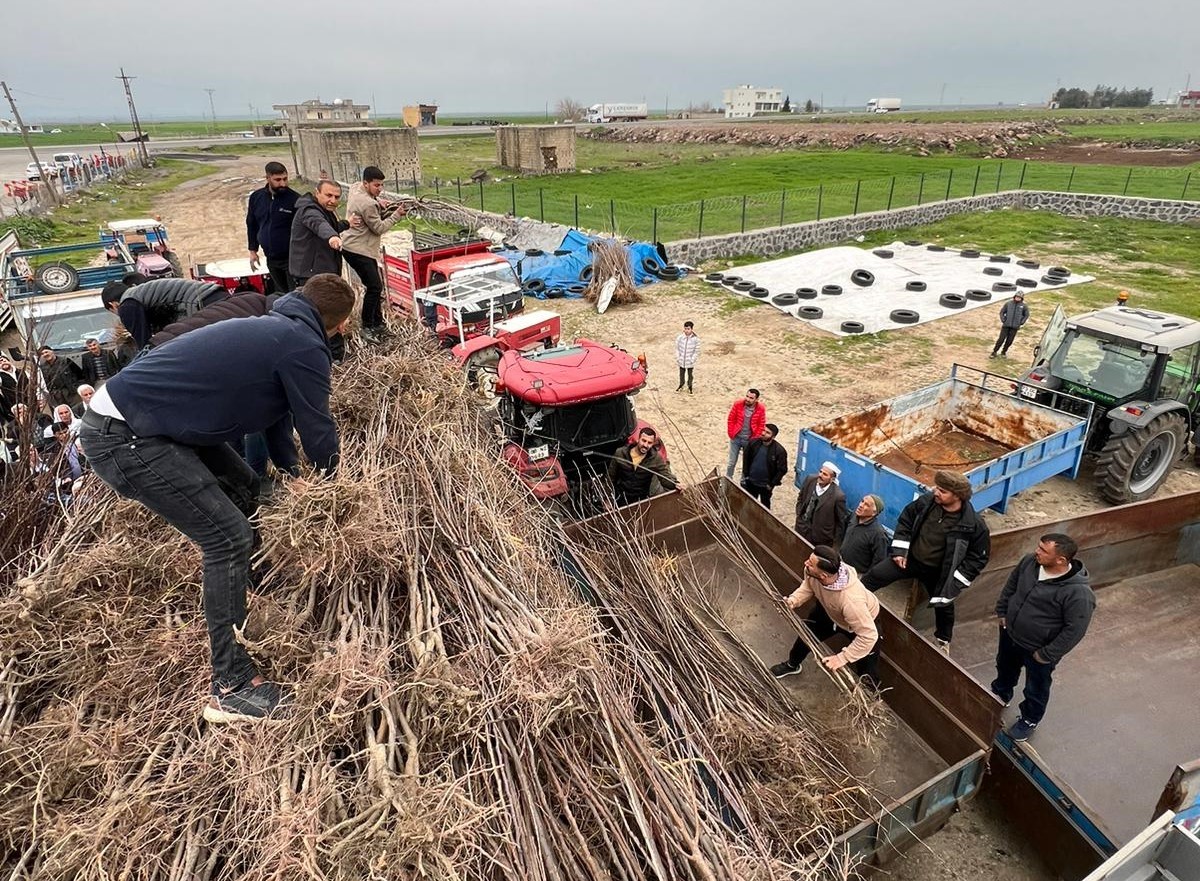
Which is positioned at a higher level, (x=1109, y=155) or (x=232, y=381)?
(x=232, y=381)

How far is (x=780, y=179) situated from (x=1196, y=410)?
84.8 feet

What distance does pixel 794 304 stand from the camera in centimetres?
1534

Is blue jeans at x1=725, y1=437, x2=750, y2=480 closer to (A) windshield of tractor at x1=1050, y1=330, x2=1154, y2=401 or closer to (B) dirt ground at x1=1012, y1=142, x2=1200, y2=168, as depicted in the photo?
(A) windshield of tractor at x1=1050, y1=330, x2=1154, y2=401

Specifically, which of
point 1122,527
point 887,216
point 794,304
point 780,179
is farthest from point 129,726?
point 780,179

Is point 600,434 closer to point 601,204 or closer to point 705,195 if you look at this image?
point 601,204

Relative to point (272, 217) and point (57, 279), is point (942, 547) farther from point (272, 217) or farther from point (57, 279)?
point (57, 279)

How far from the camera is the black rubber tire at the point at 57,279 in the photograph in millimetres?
12812

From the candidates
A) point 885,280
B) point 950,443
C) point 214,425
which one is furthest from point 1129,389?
point 885,280

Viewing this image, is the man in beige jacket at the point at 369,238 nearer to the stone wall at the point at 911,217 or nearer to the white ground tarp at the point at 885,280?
the white ground tarp at the point at 885,280

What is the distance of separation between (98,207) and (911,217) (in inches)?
1365

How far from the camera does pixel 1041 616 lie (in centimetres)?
427

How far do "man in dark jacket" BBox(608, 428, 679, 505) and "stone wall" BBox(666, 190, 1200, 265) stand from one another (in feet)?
43.5

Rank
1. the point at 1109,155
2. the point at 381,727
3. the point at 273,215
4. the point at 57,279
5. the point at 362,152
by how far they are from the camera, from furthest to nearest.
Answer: the point at 1109,155 < the point at 362,152 < the point at 57,279 < the point at 273,215 < the point at 381,727

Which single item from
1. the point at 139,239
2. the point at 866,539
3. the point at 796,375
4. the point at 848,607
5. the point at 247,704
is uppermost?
the point at 247,704
